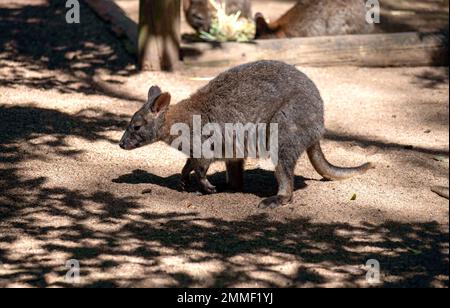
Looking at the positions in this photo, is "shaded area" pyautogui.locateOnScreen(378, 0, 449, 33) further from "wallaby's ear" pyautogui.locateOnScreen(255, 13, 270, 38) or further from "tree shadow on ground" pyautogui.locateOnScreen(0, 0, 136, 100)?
"tree shadow on ground" pyautogui.locateOnScreen(0, 0, 136, 100)

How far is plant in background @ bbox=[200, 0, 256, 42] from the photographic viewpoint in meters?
11.4

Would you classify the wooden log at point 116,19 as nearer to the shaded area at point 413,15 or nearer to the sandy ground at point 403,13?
the sandy ground at point 403,13

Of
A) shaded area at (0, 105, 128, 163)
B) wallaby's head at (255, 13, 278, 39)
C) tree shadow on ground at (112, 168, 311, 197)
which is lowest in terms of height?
tree shadow on ground at (112, 168, 311, 197)

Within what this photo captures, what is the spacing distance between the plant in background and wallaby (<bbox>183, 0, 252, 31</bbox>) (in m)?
0.10

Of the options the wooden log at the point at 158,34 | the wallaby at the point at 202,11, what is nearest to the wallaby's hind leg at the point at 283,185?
the wooden log at the point at 158,34

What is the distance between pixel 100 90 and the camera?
972cm

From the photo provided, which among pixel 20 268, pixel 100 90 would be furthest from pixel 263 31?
pixel 20 268

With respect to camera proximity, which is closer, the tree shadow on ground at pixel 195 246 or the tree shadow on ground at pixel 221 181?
the tree shadow on ground at pixel 195 246

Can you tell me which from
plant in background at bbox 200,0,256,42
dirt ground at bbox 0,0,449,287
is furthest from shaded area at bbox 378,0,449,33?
plant in background at bbox 200,0,256,42

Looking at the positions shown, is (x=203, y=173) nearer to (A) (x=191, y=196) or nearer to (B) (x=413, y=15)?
(A) (x=191, y=196)

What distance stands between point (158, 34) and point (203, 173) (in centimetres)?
365

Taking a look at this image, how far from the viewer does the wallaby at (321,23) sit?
11.7 m

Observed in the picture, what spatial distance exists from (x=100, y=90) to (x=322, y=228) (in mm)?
4286

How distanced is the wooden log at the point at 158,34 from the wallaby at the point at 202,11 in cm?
163
